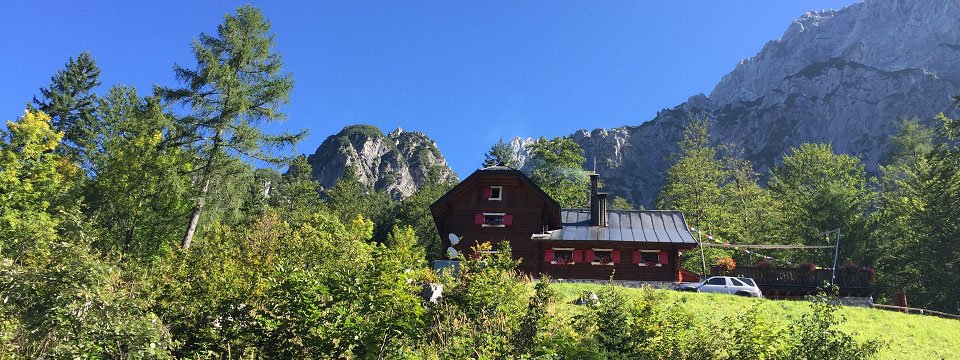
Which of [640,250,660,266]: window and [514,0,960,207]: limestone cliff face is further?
[514,0,960,207]: limestone cliff face

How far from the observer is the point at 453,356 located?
861 centimetres

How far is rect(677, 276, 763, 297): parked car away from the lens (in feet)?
77.9

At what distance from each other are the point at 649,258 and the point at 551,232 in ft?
18.0

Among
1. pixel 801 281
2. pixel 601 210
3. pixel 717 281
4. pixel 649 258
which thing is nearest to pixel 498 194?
pixel 601 210

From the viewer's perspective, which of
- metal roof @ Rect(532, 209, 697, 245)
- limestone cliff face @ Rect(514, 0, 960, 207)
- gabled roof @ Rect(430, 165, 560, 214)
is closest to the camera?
metal roof @ Rect(532, 209, 697, 245)

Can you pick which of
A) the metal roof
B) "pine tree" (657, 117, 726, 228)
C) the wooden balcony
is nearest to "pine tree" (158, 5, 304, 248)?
the metal roof

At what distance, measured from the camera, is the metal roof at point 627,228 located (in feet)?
93.2

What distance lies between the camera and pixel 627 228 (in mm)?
29875

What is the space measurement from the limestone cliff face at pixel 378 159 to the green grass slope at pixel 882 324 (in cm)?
10215

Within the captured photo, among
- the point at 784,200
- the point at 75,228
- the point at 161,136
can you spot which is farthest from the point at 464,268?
Answer: the point at 784,200

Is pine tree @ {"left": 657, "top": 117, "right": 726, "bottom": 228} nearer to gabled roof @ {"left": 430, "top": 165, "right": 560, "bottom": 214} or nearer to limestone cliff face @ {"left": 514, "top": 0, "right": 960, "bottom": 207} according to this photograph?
gabled roof @ {"left": 430, "top": 165, "right": 560, "bottom": 214}

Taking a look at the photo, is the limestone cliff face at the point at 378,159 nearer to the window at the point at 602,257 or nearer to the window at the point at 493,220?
the window at the point at 493,220

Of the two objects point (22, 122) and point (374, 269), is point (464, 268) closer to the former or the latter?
point (374, 269)

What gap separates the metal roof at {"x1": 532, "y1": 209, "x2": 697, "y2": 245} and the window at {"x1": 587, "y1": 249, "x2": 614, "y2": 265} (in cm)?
89
